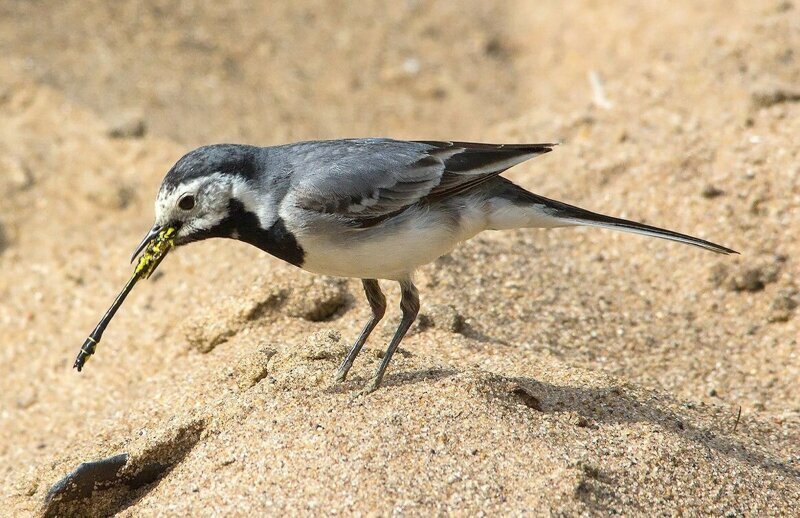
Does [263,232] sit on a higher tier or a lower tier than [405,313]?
higher

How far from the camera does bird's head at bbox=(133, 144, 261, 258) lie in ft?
16.9

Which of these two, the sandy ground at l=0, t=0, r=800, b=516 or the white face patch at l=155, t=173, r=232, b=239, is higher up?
the white face patch at l=155, t=173, r=232, b=239

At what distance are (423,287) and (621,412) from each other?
6.21ft


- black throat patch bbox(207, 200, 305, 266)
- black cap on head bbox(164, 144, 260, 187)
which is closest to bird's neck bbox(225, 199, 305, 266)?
black throat patch bbox(207, 200, 305, 266)

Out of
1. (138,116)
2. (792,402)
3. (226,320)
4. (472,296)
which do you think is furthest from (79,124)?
(792,402)

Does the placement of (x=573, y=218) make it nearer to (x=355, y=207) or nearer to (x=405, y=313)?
(x=405, y=313)

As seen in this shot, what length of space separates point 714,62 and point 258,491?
6929 mm

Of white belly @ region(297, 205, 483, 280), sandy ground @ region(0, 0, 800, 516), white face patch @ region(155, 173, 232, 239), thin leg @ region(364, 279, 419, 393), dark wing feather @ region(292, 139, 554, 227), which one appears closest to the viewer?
sandy ground @ region(0, 0, 800, 516)

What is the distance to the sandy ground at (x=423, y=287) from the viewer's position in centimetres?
489

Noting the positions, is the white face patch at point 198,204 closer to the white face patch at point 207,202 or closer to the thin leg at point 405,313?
the white face patch at point 207,202

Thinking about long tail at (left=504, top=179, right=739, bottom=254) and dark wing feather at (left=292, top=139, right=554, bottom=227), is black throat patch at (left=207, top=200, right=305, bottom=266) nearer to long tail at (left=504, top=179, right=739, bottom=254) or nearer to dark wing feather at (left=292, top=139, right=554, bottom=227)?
dark wing feather at (left=292, top=139, right=554, bottom=227)

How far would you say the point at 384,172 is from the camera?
5559mm

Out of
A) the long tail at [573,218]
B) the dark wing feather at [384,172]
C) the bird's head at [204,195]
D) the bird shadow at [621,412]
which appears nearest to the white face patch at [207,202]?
the bird's head at [204,195]

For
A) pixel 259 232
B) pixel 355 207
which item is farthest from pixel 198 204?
pixel 355 207
